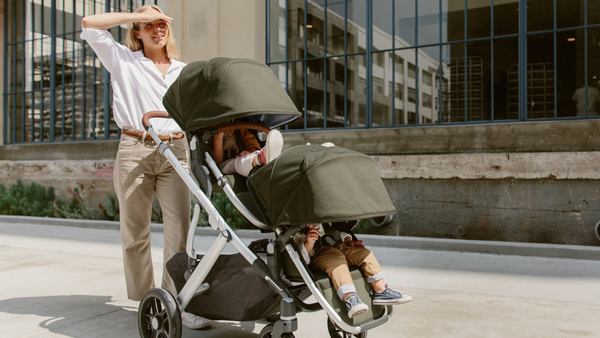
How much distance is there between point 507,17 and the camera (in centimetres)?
898

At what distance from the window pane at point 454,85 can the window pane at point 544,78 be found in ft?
3.54

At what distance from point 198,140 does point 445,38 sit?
702 cm

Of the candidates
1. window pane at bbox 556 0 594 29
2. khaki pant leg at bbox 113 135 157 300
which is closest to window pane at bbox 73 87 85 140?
khaki pant leg at bbox 113 135 157 300

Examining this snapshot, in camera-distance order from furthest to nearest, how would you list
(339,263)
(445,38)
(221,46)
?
1. (221,46)
2. (445,38)
3. (339,263)

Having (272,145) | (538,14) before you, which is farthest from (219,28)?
(272,145)

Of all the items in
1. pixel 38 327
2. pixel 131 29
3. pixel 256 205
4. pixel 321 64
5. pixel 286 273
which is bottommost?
pixel 38 327

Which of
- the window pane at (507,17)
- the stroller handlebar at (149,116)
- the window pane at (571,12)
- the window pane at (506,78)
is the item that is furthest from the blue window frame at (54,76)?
the window pane at (571,12)

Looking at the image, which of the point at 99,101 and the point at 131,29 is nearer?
the point at 131,29

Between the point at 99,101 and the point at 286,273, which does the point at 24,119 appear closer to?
the point at 99,101

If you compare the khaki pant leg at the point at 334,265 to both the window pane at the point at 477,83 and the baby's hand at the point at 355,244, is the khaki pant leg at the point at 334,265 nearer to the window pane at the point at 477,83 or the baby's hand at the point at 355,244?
the baby's hand at the point at 355,244

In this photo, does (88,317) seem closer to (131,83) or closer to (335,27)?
(131,83)

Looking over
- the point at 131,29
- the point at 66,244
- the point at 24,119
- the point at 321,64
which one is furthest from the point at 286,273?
the point at 24,119

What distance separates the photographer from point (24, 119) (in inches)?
480

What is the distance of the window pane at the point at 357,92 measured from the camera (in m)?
8.70
